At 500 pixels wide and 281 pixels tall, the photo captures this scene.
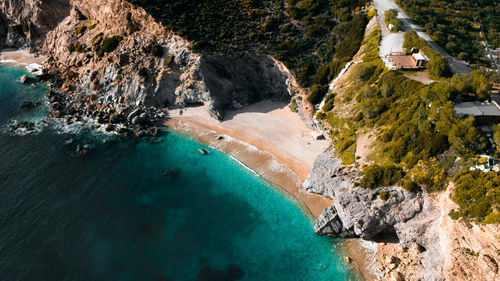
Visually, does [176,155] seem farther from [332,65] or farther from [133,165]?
[332,65]

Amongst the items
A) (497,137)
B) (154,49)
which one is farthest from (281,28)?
(497,137)

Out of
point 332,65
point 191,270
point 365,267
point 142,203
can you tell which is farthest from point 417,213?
point 142,203

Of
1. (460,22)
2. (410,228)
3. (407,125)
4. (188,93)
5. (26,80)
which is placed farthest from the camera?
(26,80)

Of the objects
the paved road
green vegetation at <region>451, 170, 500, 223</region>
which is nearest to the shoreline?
green vegetation at <region>451, 170, 500, 223</region>

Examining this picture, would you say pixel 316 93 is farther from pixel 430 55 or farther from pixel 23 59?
pixel 23 59

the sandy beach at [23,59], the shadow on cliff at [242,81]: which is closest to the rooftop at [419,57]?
the shadow on cliff at [242,81]

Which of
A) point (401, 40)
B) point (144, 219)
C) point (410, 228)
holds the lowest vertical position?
point (144, 219)

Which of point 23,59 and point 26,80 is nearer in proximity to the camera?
point 26,80
